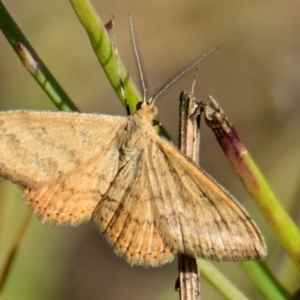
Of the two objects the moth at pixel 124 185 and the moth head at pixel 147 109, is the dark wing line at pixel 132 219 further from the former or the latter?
the moth head at pixel 147 109

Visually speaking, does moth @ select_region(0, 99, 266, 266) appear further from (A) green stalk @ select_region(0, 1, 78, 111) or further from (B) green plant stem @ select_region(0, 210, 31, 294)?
(A) green stalk @ select_region(0, 1, 78, 111)

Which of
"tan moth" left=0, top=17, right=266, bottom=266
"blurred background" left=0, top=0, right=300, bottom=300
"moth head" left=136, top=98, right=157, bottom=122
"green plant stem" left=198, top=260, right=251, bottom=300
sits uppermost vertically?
"blurred background" left=0, top=0, right=300, bottom=300

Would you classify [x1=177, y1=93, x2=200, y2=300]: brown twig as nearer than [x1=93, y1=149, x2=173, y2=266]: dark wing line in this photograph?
Yes

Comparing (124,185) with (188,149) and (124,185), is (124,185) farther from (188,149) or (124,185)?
(188,149)


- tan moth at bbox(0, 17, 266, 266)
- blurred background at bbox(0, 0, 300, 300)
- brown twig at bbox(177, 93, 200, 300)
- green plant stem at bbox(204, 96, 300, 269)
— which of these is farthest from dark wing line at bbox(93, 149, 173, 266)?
blurred background at bbox(0, 0, 300, 300)

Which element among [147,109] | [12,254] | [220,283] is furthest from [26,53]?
[220,283]

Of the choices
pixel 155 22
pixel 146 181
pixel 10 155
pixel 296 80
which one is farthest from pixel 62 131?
pixel 155 22

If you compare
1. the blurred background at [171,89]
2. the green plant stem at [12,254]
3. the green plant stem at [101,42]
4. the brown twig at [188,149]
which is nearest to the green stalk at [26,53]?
the green plant stem at [101,42]

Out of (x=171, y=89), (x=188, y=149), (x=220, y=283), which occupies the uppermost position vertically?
(x=171, y=89)

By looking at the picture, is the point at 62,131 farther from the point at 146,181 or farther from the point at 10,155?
the point at 146,181
